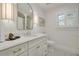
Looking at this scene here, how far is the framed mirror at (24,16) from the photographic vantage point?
181cm

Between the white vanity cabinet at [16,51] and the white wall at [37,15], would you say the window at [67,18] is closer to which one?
the white wall at [37,15]

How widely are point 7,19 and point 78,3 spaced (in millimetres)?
1308

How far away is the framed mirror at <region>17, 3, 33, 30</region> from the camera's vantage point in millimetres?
1810

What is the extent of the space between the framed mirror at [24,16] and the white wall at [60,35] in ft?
1.18

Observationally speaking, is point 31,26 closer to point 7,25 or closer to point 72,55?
point 7,25

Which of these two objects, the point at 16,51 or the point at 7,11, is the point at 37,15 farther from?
the point at 16,51

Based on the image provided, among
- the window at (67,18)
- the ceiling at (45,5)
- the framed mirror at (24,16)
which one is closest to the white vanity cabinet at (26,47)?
the framed mirror at (24,16)

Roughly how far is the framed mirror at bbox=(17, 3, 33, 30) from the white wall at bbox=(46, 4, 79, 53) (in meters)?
0.36

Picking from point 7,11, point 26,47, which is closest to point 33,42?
point 26,47

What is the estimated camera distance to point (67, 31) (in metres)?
1.86

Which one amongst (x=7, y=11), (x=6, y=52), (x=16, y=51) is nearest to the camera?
(x=6, y=52)

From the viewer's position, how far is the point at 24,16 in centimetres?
188

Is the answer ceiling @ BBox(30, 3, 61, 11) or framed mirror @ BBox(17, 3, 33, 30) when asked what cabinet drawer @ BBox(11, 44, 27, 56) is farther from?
ceiling @ BBox(30, 3, 61, 11)

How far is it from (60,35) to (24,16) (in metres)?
0.82
